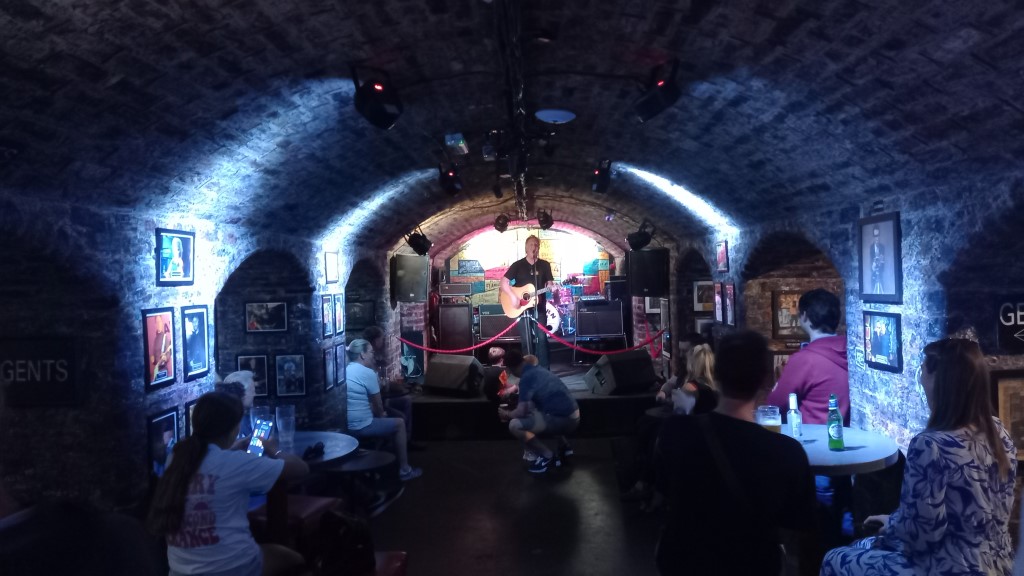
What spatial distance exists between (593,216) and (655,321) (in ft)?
7.25

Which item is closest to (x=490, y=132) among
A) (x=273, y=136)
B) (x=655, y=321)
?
(x=273, y=136)

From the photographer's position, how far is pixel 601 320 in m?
12.7

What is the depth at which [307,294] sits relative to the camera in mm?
6680

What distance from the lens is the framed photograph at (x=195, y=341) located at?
4.58 metres

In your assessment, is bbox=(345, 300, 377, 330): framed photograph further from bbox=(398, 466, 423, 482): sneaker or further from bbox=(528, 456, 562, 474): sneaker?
bbox=(528, 456, 562, 474): sneaker

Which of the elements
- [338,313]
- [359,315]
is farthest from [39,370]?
[359,315]

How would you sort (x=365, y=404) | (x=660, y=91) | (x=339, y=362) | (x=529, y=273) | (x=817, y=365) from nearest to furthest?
(x=660, y=91), (x=817, y=365), (x=365, y=404), (x=339, y=362), (x=529, y=273)

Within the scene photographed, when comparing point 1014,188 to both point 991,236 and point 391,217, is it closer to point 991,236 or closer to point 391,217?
point 991,236

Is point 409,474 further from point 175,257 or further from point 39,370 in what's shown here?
point 39,370

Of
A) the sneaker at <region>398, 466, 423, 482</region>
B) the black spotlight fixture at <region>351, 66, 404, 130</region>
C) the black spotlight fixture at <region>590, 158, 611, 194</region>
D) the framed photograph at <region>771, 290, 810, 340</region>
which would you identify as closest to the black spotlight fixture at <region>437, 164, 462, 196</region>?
the black spotlight fixture at <region>590, 158, 611, 194</region>

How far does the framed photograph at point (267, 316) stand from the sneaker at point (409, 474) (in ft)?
6.07

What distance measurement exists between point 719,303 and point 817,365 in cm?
403

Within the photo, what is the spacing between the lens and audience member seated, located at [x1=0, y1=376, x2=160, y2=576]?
1.01 meters

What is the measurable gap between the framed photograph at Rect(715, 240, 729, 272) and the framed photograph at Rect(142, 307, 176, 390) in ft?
18.7
